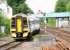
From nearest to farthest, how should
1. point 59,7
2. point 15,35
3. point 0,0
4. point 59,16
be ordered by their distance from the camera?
point 15,35 → point 0,0 → point 59,16 → point 59,7

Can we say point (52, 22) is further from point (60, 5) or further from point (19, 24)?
A: point (19, 24)

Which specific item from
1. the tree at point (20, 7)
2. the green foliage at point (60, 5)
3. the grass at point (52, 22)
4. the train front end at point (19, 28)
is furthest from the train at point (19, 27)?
the green foliage at point (60, 5)

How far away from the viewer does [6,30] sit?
40.1 m

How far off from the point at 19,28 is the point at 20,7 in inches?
1998

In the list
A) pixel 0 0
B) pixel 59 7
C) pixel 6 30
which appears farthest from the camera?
pixel 59 7

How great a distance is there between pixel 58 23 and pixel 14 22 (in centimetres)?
4988

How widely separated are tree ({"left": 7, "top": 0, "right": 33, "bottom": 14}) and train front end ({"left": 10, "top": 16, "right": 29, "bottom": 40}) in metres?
49.6

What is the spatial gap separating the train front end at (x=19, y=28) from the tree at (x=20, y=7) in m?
49.6

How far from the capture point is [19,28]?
2912cm

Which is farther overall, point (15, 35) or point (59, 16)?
point (59, 16)

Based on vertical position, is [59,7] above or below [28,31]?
above

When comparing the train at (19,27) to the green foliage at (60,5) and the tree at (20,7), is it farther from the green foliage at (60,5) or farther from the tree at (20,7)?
the green foliage at (60,5)

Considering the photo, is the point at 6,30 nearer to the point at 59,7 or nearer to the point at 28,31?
the point at 28,31

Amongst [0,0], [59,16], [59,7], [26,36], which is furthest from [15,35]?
[59,7]
